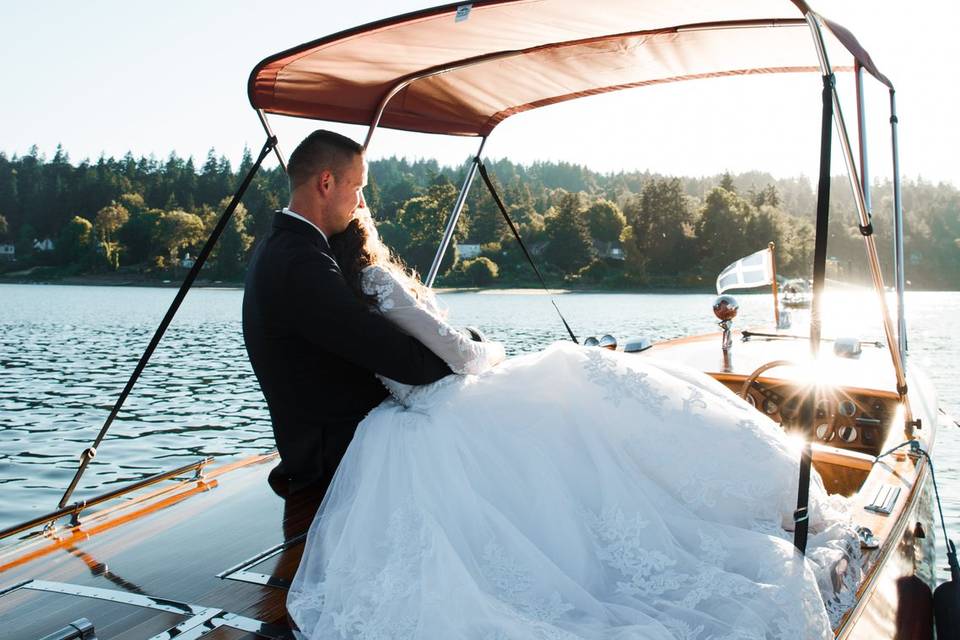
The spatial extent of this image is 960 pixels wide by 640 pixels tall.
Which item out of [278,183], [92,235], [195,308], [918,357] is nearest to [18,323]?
[195,308]

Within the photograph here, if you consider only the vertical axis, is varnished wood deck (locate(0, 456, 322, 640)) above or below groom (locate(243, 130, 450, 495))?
below

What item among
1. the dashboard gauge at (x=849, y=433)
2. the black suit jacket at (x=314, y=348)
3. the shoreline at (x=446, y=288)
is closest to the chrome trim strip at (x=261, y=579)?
the black suit jacket at (x=314, y=348)

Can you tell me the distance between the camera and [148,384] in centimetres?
1437

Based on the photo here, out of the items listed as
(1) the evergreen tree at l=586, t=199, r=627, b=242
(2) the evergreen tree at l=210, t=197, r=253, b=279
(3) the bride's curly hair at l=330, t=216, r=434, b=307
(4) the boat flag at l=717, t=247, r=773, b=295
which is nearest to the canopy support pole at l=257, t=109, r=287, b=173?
(3) the bride's curly hair at l=330, t=216, r=434, b=307

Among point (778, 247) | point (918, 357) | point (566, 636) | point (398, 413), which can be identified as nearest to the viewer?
point (566, 636)

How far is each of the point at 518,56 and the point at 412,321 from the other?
175 centimetres

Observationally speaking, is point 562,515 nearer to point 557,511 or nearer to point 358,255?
point 557,511

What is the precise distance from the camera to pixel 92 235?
7075 centimetres

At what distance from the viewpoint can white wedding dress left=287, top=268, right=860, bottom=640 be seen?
1.85m

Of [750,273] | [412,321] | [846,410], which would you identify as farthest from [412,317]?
[750,273]

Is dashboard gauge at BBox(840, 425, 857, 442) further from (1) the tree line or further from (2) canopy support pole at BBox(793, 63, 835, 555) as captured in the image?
(1) the tree line

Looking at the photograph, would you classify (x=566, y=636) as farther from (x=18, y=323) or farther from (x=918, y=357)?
(x=18, y=323)

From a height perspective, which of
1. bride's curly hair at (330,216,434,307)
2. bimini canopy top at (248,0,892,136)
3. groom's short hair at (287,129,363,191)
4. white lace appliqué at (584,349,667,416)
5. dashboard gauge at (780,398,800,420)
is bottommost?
dashboard gauge at (780,398,800,420)

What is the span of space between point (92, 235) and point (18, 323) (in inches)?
1913
